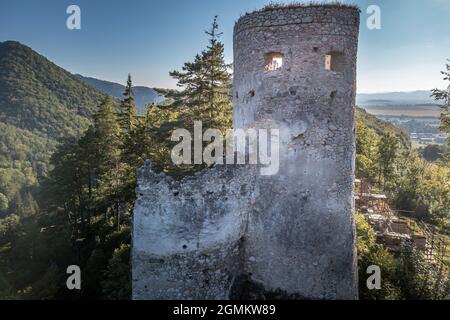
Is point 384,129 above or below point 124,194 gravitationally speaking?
above

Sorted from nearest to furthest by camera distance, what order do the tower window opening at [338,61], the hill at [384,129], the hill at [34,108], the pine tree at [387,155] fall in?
the tower window opening at [338,61] → the pine tree at [387,155] → the hill at [384,129] → the hill at [34,108]

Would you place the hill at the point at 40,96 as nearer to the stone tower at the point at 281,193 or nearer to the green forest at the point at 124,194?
the green forest at the point at 124,194

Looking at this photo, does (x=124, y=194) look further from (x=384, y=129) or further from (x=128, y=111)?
(x=384, y=129)

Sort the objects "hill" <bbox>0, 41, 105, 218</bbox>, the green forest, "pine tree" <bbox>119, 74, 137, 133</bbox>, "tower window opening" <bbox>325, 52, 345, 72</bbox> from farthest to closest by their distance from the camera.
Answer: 1. "hill" <bbox>0, 41, 105, 218</bbox>
2. "pine tree" <bbox>119, 74, 137, 133</bbox>
3. the green forest
4. "tower window opening" <bbox>325, 52, 345, 72</bbox>

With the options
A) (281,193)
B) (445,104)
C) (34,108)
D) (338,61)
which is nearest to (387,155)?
(445,104)

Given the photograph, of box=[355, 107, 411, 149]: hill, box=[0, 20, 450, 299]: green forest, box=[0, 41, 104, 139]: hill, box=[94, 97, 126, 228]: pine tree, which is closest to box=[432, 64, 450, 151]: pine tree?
box=[0, 20, 450, 299]: green forest

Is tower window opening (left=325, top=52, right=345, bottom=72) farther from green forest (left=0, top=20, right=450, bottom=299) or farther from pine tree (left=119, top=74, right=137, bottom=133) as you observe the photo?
pine tree (left=119, top=74, right=137, bottom=133)

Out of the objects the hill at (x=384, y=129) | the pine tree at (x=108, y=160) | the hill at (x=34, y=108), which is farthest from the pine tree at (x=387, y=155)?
the hill at (x=34, y=108)

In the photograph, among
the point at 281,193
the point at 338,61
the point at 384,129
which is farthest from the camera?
the point at 384,129
